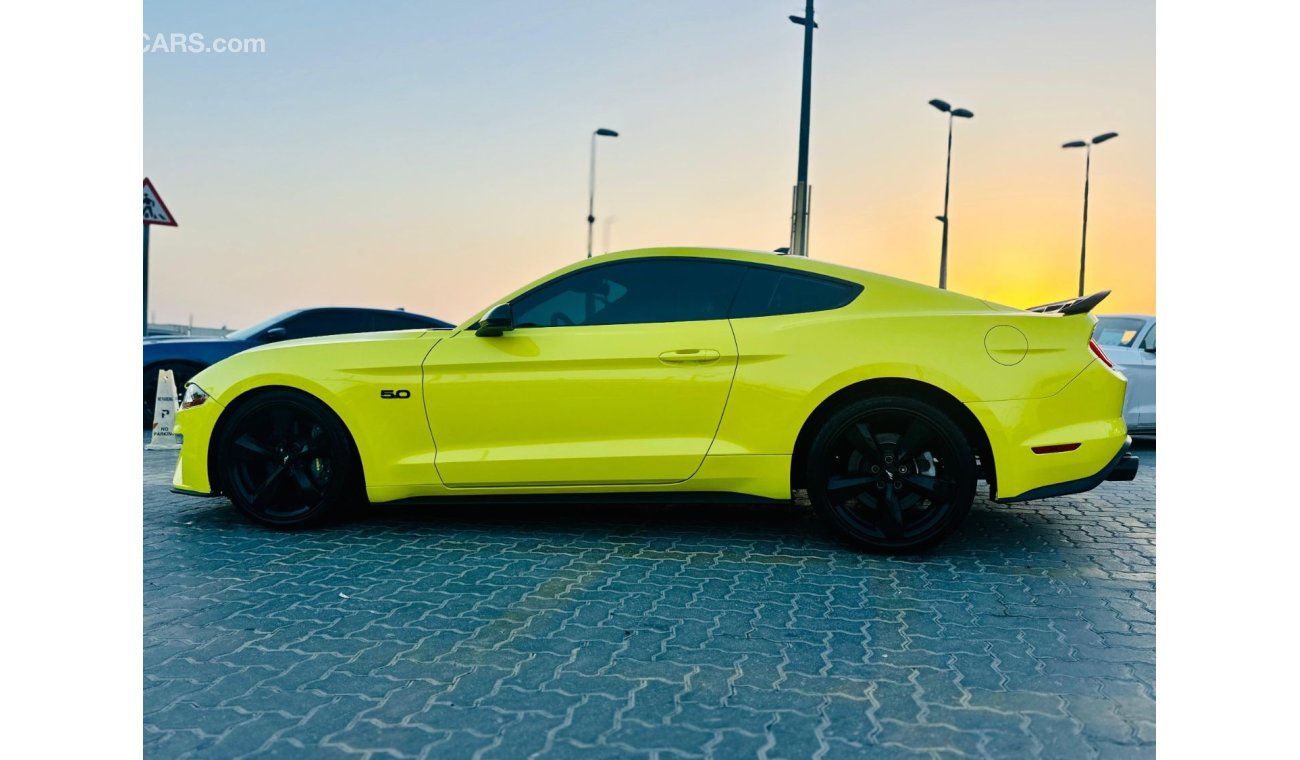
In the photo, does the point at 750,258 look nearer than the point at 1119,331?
Yes

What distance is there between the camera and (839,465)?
458 cm

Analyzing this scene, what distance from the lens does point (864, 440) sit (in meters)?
4.49

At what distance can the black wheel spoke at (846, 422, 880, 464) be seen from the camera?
4480mm

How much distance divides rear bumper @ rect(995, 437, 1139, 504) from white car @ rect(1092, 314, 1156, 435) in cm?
547

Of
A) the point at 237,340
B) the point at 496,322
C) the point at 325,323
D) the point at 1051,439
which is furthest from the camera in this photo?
the point at 325,323

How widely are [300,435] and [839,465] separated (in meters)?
2.84

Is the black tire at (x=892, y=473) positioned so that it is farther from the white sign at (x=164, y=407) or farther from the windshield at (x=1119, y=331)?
the white sign at (x=164, y=407)

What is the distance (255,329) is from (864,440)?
8699 mm

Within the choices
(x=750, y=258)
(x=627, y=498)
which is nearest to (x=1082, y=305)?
(x=750, y=258)

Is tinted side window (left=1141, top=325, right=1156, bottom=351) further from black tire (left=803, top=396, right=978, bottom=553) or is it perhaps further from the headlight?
the headlight

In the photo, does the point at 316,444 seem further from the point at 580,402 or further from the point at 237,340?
the point at 237,340

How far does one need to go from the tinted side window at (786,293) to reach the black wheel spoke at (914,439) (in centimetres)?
69

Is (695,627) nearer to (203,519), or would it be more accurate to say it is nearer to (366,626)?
(366,626)

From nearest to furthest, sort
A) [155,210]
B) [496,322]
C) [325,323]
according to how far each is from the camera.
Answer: [496,322]
[155,210]
[325,323]
